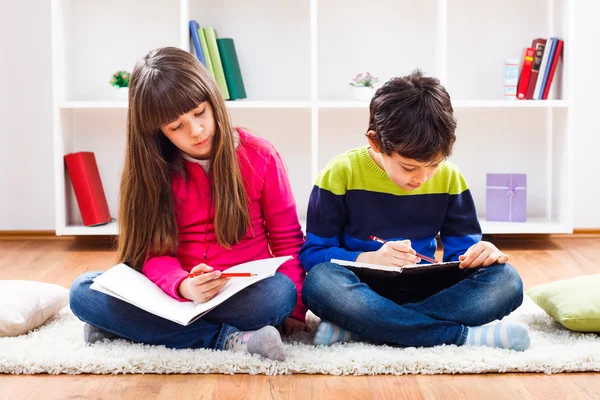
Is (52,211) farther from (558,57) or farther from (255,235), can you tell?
(558,57)

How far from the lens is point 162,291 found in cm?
170

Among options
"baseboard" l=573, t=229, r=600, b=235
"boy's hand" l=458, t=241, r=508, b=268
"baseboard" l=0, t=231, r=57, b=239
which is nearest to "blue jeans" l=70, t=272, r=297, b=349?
"boy's hand" l=458, t=241, r=508, b=268

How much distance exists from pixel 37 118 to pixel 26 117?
0.14ft

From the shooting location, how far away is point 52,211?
3.34 meters

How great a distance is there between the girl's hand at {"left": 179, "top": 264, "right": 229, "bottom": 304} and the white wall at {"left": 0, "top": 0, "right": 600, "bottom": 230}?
1.88m

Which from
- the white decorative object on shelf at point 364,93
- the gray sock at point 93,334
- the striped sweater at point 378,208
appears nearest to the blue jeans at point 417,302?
the striped sweater at point 378,208

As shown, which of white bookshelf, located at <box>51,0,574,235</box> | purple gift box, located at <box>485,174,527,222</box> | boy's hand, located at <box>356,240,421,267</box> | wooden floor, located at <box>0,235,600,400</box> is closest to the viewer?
wooden floor, located at <box>0,235,600,400</box>

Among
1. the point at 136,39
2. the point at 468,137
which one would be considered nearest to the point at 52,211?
the point at 136,39

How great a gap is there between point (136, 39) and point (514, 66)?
143 cm

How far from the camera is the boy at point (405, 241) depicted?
1631mm

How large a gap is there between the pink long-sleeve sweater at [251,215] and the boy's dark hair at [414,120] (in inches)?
10.6

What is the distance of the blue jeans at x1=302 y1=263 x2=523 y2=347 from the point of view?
5.37ft

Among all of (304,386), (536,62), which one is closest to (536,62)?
(536,62)

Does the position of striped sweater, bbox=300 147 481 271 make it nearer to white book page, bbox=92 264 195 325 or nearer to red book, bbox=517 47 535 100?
white book page, bbox=92 264 195 325
